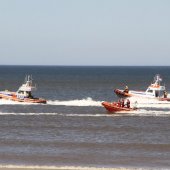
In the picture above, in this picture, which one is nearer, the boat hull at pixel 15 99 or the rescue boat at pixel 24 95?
the rescue boat at pixel 24 95

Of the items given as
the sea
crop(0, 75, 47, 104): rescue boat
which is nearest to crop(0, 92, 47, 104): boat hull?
crop(0, 75, 47, 104): rescue boat

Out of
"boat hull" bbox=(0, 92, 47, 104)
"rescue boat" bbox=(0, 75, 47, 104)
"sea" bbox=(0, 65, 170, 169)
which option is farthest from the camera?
"boat hull" bbox=(0, 92, 47, 104)

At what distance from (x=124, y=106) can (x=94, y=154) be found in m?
22.7

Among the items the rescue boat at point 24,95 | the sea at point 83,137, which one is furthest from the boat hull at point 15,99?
the sea at point 83,137

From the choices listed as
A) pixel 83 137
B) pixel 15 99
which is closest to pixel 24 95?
pixel 15 99

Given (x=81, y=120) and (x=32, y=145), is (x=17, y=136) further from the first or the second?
(x=81, y=120)

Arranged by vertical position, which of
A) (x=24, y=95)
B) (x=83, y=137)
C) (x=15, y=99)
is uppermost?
(x=24, y=95)

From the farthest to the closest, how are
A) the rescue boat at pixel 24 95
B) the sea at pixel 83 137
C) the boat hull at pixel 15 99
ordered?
the boat hull at pixel 15 99, the rescue boat at pixel 24 95, the sea at pixel 83 137

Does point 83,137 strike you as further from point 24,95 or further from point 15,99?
point 24,95

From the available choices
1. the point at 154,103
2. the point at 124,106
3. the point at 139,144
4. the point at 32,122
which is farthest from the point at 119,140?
the point at 154,103

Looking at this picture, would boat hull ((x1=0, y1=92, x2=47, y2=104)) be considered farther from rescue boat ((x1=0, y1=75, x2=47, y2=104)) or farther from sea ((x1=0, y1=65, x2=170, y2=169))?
sea ((x1=0, y1=65, x2=170, y2=169))

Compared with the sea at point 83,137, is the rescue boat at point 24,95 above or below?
above

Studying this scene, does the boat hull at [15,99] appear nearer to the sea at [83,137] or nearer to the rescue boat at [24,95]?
the rescue boat at [24,95]

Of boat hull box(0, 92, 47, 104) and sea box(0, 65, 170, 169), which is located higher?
boat hull box(0, 92, 47, 104)
